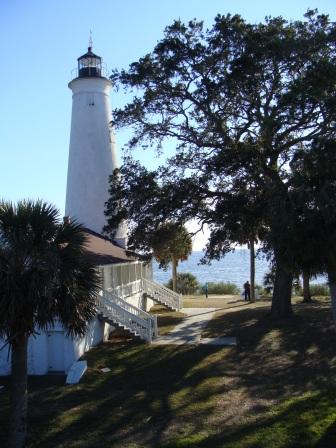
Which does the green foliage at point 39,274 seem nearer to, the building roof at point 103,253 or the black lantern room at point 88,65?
the building roof at point 103,253

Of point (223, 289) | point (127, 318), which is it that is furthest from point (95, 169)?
point (223, 289)

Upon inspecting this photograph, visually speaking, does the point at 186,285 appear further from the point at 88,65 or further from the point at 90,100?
the point at 88,65

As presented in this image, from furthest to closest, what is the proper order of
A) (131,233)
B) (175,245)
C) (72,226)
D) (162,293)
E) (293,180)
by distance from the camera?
(162,293)
(175,245)
(131,233)
(293,180)
(72,226)

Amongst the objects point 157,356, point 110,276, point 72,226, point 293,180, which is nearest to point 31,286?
point 72,226

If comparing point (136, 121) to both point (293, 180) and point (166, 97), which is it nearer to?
point (166, 97)

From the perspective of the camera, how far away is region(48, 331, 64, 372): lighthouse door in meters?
17.1

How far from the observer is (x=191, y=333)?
853 inches

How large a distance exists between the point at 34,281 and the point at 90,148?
19.9 meters

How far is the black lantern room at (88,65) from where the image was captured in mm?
28969

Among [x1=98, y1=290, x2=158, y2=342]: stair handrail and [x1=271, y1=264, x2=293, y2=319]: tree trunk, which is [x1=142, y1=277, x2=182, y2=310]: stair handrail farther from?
[x1=98, y1=290, x2=158, y2=342]: stair handrail

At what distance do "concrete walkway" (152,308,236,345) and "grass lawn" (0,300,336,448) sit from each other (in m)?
0.78

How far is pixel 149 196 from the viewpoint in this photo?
22.5m

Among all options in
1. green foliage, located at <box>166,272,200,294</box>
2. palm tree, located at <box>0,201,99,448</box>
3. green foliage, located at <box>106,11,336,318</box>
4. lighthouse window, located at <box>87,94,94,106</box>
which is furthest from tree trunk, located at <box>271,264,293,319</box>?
green foliage, located at <box>166,272,200,294</box>

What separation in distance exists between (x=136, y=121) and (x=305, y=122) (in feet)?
24.3
